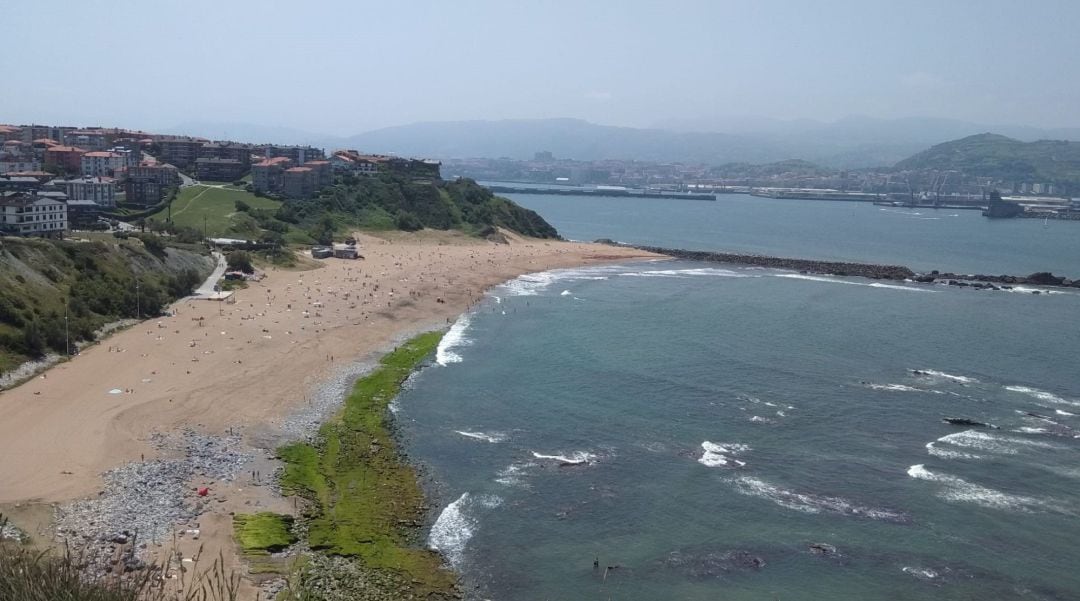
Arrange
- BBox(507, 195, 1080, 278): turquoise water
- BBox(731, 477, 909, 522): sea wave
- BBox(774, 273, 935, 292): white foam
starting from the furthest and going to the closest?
BBox(507, 195, 1080, 278): turquoise water < BBox(774, 273, 935, 292): white foam < BBox(731, 477, 909, 522): sea wave

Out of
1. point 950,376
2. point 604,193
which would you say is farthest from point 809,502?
point 604,193

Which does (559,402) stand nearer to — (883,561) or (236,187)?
(883,561)

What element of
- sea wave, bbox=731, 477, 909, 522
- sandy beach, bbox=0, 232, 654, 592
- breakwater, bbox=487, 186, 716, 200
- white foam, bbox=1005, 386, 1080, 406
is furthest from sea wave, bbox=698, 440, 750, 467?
breakwater, bbox=487, 186, 716, 200

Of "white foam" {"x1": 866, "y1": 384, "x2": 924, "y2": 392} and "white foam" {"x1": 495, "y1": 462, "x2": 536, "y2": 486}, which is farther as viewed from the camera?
"white foam" {"x1": 866, "y1": 384, "x2": 924, "y2": 392}

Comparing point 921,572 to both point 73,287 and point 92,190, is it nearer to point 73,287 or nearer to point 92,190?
point 73,287

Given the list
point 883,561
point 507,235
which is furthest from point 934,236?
point 883,561

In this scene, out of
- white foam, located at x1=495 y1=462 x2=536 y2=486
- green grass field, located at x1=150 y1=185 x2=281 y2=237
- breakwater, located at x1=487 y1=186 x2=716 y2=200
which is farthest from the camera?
breakwater, located at x1=487 y1=186 x2=716 y2=200

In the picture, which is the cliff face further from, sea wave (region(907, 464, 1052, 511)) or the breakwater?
the breakwater
